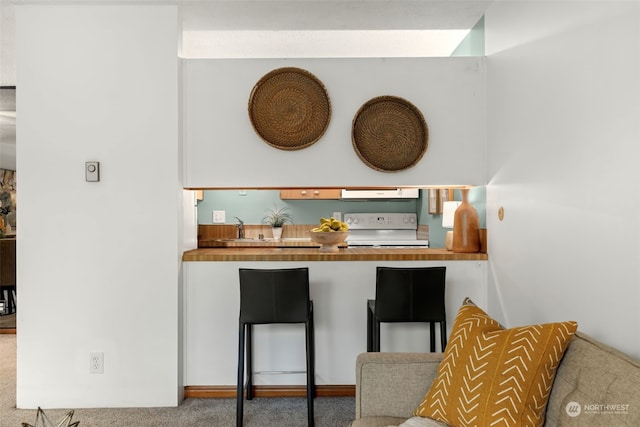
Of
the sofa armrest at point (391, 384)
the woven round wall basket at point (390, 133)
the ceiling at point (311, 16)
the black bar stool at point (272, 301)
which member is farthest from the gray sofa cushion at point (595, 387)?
the ceiling at point (311, 16)

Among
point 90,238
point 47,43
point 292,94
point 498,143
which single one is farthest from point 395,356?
point 47,43

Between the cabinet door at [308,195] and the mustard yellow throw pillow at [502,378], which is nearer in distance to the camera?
the mustard yellow throw pillow at [502,378]

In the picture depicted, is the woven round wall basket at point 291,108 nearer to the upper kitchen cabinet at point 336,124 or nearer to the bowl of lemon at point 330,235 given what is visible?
the upper kitchen cabinet at point 336,124

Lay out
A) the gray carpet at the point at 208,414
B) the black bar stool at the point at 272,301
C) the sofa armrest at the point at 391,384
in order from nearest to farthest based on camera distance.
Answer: the sofa armrest at the point at 391,384
the black bar stool at the point at 272,301
the gray carpet at the point at 208,414

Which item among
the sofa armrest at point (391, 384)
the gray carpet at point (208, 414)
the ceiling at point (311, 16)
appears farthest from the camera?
the ceiling at point (311, 16)

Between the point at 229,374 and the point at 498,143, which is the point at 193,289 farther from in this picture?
the point at 498,143

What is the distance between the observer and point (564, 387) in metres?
1.39

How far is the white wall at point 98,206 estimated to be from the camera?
2773 millimetres

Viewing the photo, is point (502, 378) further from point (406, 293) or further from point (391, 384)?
point (406, 293)

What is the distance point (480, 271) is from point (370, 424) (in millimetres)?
1624

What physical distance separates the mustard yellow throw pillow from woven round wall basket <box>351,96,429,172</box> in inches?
61.6

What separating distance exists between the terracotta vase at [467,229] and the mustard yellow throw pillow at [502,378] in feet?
4.70

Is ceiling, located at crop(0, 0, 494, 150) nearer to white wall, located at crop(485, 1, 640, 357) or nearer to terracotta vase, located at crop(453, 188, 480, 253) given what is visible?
white wall, located at crop(485, 1, 640, 357)

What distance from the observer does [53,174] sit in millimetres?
2781
